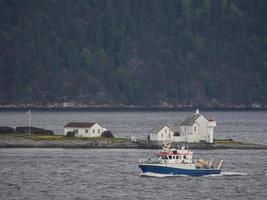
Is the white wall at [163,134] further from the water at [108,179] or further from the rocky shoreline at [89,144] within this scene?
the water at [108,179]

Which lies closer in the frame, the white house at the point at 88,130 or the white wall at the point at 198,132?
the white wall at the point at 198,132

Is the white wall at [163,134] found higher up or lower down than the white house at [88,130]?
lower down

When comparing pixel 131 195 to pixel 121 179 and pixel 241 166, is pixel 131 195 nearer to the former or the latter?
pixel 121 179

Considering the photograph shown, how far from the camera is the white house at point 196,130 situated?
6575 inches

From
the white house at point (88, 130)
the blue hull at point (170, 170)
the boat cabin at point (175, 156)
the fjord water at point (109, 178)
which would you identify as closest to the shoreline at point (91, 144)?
the fjord water at point (109, 178)

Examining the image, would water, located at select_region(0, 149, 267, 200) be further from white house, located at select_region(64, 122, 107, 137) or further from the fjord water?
white house, located at select_region(64, 122, 107, 137)

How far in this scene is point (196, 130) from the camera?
168 metres

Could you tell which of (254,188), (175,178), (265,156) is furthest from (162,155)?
(265,156)

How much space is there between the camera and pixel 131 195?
114 meters

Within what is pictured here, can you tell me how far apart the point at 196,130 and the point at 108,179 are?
42.7 meters

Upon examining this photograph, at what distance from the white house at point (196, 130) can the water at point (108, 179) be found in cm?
788

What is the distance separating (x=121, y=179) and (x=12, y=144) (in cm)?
4153

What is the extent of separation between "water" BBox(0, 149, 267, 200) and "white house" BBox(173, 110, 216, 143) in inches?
310

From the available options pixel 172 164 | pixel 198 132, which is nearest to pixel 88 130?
pixel 198 132
